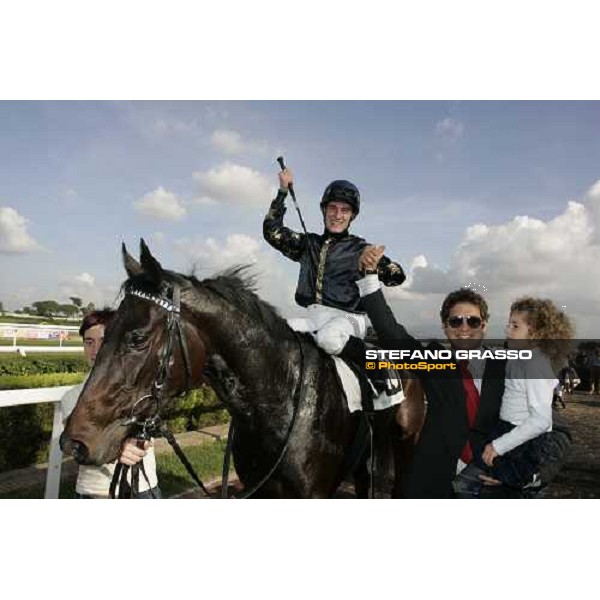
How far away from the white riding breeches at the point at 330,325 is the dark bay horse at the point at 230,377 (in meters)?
0.10

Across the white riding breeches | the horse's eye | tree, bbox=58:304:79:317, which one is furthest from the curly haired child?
tree, bbox=58:304:79:317

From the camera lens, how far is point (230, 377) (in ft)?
8.95

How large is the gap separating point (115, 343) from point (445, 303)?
6.94ft

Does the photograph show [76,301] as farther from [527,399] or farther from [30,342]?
[30,342]

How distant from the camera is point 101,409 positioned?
2.35 m

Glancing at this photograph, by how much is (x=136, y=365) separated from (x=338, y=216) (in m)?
1.73

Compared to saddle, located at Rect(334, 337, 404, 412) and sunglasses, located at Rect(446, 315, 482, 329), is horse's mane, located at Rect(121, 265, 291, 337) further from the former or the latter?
sunglasses, located at Rect(446, 315, 482, 329)

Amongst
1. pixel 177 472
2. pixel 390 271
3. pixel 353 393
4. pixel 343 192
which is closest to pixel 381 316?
pixel 390 271

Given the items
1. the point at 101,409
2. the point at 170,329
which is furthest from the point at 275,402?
the point at 101,409

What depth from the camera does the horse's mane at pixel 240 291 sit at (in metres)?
2.71

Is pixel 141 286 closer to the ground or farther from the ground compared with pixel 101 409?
farther from the ground

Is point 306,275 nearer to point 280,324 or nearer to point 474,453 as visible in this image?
point 280,324

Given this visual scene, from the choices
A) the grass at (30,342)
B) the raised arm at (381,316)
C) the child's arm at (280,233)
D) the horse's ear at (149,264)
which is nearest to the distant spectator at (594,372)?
the raised arm at (381,316)

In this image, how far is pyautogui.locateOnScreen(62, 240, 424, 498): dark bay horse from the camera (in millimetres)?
2379
